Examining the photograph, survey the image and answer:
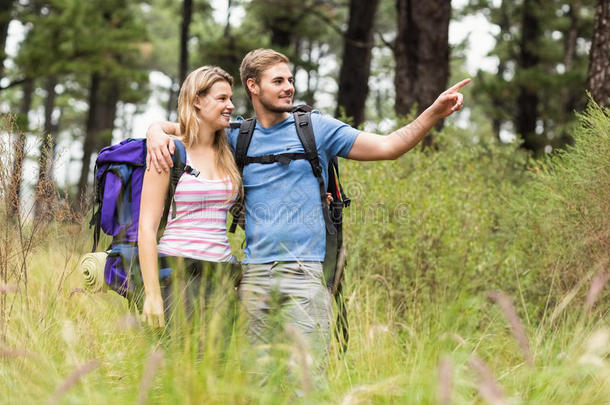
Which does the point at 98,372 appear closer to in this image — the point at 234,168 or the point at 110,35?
the point at 234,168

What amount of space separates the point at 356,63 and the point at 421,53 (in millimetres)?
4449

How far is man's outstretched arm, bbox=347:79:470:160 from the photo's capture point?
318 cm

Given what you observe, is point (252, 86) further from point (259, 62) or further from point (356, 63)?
point (356, 63)

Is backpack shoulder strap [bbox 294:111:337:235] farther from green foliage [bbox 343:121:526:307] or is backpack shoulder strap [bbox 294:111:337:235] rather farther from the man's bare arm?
green foliage [bbox 343:121:526:307]

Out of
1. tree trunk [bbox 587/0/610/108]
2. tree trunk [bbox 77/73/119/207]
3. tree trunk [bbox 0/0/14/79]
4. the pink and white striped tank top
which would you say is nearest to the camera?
the pink and white striped tank top

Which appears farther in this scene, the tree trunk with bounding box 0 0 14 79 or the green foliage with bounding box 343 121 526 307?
the tree trunk with bounding box 0 0 14 79

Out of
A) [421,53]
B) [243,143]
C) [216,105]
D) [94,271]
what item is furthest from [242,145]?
[421,53]

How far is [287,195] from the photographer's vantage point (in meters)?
3.27

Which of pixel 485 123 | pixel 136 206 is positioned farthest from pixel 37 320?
pixel 485 123

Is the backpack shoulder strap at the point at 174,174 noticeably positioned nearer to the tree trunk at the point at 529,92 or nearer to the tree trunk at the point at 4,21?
the tree trunk at the point at 4,21

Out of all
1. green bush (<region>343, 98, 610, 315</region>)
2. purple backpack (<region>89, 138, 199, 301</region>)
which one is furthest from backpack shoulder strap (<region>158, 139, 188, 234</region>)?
green bush (<region>343, 98, 610, 315</region>)

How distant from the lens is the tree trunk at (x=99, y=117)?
17562 mm

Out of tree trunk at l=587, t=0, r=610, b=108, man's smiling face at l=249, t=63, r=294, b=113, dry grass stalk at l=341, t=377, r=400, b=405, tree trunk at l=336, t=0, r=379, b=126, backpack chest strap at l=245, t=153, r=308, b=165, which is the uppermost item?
tree trunk at l=336, t=0, r=379, b=126

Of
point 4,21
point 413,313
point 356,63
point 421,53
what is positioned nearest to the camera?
point 413,313
